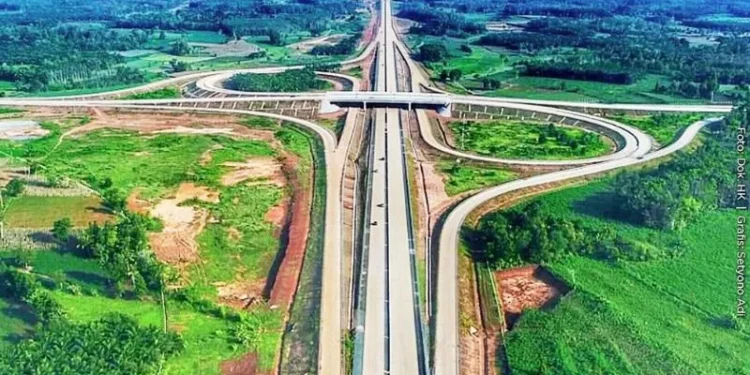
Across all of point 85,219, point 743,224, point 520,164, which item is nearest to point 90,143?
point 85,219

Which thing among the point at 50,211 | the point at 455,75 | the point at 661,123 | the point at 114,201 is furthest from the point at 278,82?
the point at 50,211

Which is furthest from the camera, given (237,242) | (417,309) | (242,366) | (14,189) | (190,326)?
(14,189)

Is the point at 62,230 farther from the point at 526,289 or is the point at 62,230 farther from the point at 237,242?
the point at 526,289

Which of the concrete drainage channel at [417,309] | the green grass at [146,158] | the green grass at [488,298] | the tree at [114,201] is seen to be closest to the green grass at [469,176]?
the concrete drainage channel at [417,309]

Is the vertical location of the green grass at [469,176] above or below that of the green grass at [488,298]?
above

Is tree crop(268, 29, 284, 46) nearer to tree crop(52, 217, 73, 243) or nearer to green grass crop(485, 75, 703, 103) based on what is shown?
green grass crop(485, 75, 703, 103)

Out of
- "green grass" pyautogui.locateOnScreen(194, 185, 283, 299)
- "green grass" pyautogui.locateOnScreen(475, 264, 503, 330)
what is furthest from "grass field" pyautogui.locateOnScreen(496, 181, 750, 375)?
"green grass" pyautogui.locateOnScreen(194, 185, 283, 299)

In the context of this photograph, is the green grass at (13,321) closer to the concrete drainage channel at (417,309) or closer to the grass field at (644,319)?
the concrete drainage channel at (417,309)
